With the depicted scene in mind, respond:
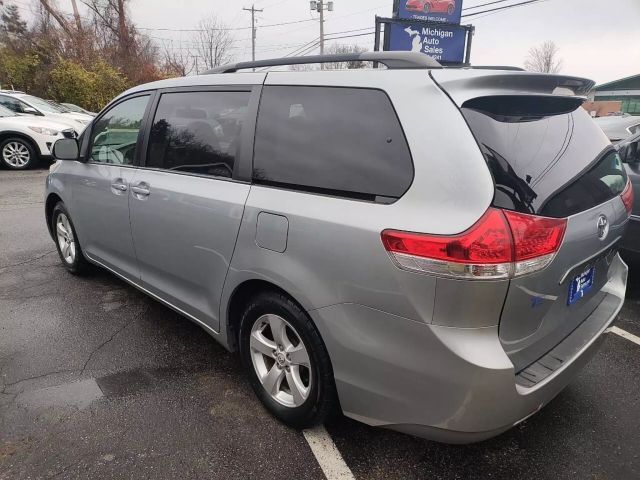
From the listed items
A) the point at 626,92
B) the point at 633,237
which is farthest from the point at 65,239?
the point at 626,92

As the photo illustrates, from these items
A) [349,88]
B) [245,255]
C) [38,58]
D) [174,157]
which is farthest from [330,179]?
[38,58]

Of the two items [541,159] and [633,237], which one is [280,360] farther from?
[633,237]

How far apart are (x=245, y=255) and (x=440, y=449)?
1.33m

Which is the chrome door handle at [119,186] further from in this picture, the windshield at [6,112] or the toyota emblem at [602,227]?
the windshield at [6,112]

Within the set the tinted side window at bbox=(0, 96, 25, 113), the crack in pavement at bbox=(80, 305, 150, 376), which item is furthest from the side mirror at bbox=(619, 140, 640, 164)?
the tinted side window at bbox=(0, 96, 25, 113)

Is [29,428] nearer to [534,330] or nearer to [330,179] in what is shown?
[330,179]

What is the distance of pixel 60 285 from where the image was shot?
420cm

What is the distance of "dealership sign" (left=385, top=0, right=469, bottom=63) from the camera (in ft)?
34.4

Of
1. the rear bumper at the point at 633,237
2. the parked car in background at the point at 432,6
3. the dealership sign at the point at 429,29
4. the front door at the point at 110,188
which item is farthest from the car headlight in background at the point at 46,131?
the rear bumper at the point at 633,237

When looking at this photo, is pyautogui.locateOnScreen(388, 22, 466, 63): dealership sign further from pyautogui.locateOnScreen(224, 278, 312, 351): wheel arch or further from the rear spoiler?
pyautogui.locateOnScreen(224, 278, 312, 351): wheel arch

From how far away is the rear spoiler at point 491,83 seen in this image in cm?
177

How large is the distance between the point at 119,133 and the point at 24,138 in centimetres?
889

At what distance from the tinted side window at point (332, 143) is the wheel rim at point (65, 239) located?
2730 millimetres

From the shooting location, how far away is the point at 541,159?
1848 mm
